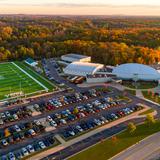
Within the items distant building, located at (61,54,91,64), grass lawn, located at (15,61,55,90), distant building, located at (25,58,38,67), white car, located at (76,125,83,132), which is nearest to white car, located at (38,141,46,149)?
white car, located at (76,125,83,132)

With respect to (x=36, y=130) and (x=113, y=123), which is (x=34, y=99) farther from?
(x=113, y=123)

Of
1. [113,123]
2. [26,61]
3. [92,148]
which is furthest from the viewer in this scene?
[26,61]

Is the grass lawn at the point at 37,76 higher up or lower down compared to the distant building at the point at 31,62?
lower down

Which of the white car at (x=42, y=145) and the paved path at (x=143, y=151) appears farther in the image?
the white car at (x=42, y=145)

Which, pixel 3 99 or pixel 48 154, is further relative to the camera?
pixel 3 99

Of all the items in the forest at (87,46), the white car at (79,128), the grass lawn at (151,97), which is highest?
the forest at (87,46)

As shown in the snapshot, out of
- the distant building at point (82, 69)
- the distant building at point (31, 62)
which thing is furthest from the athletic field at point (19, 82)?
the distant building at point (82, 69)

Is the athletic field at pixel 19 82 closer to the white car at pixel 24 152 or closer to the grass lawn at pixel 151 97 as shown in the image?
the grass lawn at pixel 151 97

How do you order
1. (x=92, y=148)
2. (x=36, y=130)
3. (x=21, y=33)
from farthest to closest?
(x=21, y=33)
(x=36, y=130)
(x=92, y=148)

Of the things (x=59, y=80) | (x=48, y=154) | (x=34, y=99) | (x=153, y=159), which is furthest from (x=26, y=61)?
(x=153, y=159)
